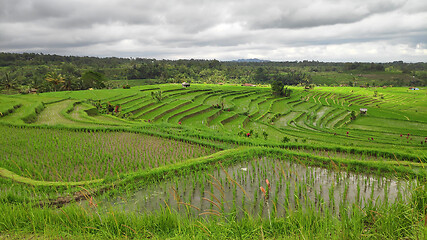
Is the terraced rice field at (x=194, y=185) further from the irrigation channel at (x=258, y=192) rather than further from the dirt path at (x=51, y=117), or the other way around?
the dirt path at (x=51, y=117)

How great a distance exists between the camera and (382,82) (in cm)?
8481

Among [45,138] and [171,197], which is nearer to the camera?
[171,197]

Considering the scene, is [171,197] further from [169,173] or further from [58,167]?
[58,167]

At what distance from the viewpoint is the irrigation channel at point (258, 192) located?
514cm

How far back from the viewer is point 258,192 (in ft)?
19.9

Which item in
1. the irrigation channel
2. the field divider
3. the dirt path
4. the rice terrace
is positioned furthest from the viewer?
the dirt path

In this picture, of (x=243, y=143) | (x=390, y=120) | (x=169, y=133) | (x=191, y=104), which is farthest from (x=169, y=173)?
(x=390, y=120)

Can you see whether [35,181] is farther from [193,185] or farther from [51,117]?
[51,117]

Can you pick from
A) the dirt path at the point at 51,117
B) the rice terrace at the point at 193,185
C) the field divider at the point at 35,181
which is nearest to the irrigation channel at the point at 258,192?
the rice terrace at the point at 193,185

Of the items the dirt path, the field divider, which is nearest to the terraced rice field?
the field divider

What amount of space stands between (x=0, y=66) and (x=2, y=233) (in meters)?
108

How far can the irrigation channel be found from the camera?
514 centimetres

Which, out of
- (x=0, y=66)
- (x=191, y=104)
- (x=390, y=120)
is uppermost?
(x=0, y=66)

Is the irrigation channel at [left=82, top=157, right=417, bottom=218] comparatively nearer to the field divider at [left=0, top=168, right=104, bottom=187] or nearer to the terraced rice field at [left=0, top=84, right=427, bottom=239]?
the terraced rice field at [left=0, top=84, right=427, bottom=239]
